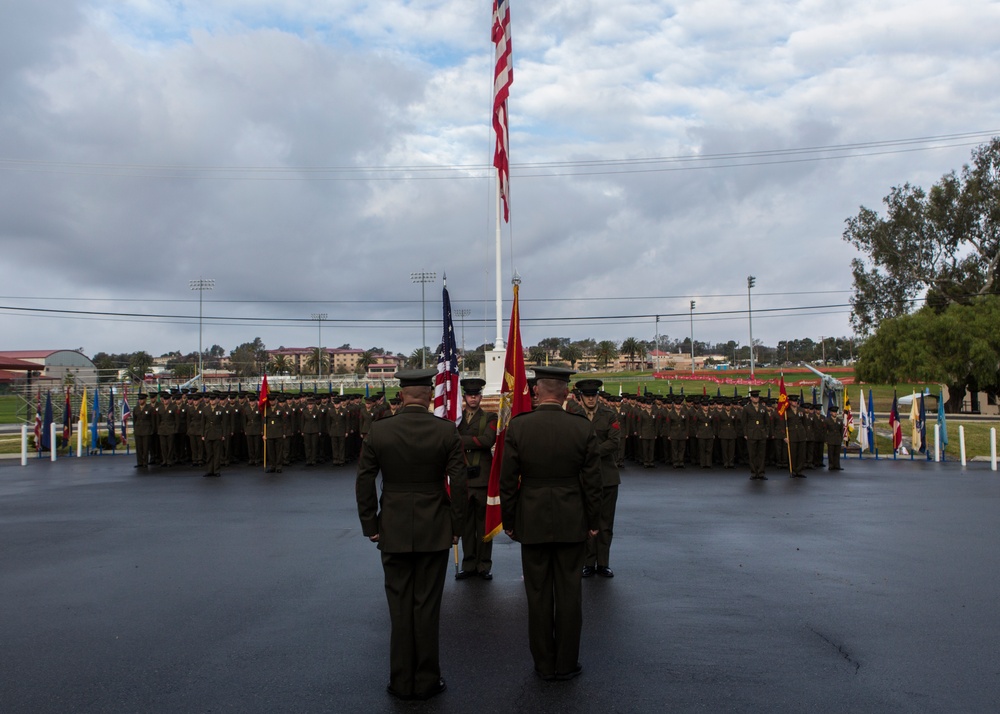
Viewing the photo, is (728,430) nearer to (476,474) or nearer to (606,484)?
(606,484)

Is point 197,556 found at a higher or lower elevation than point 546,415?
lower

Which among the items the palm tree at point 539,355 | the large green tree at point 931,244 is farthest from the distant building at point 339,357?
the large green tree at point 931,244

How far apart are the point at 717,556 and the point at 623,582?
151 cm

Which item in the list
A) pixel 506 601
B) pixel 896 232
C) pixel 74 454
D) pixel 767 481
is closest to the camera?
pixel 506 601

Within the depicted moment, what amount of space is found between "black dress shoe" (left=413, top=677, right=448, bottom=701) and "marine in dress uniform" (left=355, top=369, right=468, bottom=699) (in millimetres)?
63

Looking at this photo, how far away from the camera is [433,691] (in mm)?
4223

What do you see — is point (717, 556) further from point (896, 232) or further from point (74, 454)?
point (896, 232)

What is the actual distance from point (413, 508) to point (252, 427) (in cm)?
1363

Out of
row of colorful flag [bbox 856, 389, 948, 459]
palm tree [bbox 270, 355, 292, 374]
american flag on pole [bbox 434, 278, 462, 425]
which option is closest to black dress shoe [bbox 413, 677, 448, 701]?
american flag on pole [bbox 434, 278, 462, 425]

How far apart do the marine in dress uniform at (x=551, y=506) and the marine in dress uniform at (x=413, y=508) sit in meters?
0.42

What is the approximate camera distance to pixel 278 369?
3802 inches

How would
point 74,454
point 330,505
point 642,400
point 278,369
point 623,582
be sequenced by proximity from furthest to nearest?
1. point 278,369
2. point 74,454
3. point 642,400
4. point 330,505
5. point 623,582

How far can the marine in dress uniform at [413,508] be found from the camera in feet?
14.5

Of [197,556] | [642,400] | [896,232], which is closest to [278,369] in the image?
[896,232]
